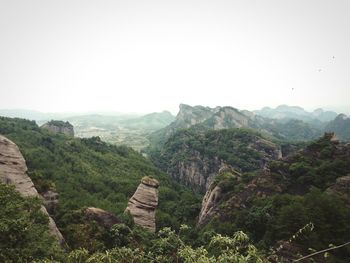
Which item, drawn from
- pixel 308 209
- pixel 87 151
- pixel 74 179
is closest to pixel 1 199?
pixel 308 209

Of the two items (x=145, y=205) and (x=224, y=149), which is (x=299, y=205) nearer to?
(x=145, y=205)

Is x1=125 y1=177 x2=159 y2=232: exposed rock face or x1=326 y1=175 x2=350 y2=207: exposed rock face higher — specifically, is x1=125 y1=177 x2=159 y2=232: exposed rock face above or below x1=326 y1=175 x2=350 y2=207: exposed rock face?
below

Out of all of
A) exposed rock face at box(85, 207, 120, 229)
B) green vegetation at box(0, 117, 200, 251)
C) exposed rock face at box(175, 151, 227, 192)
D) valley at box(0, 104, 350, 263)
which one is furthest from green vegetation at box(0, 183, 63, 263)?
exposed rock face at box(175, 151, 227, 192)

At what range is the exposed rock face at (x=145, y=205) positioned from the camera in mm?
53219

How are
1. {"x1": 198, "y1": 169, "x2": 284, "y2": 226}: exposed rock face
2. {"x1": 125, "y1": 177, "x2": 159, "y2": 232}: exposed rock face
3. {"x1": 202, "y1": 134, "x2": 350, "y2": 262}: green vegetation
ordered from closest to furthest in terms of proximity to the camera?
{"x1": 202, "y1": 134, "x2": 350, "y2": 262}: green vegetation < {"x1": 125, "y1": 177, "x2": 159, "y2": 232}: exposed rock face < {"x1": 198, "y1": 169, "x2": 284, "y2": 226}: exposed rock face

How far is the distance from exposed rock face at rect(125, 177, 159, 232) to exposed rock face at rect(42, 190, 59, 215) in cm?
1375

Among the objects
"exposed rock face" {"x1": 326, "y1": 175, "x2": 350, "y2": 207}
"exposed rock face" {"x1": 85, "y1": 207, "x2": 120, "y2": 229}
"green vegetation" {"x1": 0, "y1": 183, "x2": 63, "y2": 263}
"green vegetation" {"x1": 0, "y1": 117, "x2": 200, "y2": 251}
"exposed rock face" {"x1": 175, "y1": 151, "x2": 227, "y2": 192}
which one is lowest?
"exposed rock face" {"x1": 175, "y1": 151, "x2": 227, "y2": 192}

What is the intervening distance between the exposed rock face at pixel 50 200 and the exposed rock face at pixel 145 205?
13.7 meters

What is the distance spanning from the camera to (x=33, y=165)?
86438 mm

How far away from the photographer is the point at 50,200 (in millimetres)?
42656

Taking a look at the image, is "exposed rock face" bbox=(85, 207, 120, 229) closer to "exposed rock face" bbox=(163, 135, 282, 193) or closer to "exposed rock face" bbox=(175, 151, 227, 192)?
"exposed rock face" bbox=(163, 135, 282, 193)

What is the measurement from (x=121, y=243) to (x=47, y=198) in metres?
12.8

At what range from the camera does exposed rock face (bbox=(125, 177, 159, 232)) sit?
53.2 meters

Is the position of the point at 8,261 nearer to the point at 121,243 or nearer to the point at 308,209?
the point at 121,243
